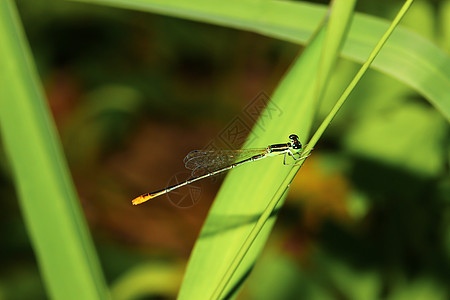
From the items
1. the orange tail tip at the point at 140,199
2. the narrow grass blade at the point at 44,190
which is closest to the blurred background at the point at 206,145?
the orange tail tip at the point at 140,199

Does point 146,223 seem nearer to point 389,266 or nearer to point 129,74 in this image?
point 129,74

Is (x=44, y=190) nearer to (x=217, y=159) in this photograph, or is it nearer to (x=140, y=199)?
(x=140, y=199)

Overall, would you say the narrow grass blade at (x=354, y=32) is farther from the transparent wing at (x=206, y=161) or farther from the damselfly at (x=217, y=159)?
the transparent wing at (x=206, y=161)

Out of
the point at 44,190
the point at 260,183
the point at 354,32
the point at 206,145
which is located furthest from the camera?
the point at 206,145

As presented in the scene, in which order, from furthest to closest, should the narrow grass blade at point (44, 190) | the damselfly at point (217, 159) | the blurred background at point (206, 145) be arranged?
1. the blurred background at point (206, 145)
2. the damselfly at point (217, 159)
3. the narrow grass blade at point (44, 190)

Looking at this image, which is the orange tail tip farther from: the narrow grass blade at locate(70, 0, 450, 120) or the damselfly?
the narrow grass blade at locate(70, 0, 450, 120)

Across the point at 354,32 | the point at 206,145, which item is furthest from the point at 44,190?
the point at 354,32
